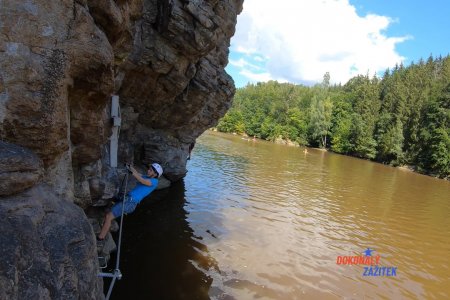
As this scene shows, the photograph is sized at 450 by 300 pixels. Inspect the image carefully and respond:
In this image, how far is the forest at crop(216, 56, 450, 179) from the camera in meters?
69.9

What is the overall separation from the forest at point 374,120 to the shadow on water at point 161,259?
58.8 metres

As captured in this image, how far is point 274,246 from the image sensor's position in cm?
1580

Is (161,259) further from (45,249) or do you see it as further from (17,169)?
(17,169)

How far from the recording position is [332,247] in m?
16.8

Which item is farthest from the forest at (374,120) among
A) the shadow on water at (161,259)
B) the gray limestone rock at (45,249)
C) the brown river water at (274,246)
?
the gray limestone rock at (45,249)

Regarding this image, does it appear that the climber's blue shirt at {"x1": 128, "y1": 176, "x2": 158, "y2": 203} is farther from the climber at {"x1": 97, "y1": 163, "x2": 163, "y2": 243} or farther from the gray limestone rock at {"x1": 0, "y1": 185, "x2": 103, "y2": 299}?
the gray limestone rock at {"x1": 0, "y1": 185, "x2": 103, "y2": 299}

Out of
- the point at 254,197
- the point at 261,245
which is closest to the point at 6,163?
the point at 261,245

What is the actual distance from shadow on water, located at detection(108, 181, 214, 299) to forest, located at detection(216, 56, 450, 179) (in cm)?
5880

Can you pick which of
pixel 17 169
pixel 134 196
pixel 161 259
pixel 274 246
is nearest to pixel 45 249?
pixel 17 169

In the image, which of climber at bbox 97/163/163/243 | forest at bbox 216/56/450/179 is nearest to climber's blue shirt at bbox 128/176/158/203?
climber at bbox 97/163/163/243

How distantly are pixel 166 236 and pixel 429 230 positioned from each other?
16.5 metres

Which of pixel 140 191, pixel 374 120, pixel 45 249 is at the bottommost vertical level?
pixel 140 191

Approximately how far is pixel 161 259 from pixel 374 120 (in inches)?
3351

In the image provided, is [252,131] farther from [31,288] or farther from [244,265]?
[31,288]
